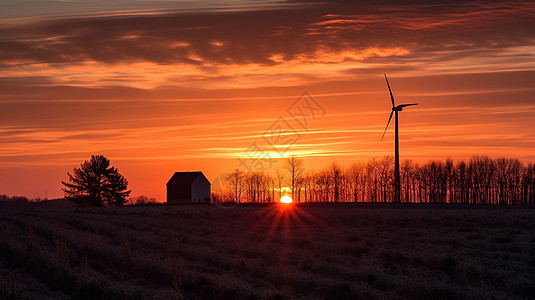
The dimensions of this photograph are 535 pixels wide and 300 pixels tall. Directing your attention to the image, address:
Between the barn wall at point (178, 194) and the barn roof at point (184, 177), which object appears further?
the barn roof at point (184, 177)

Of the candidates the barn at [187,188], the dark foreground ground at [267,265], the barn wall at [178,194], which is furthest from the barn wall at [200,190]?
the dark foreground ground at [267,265]

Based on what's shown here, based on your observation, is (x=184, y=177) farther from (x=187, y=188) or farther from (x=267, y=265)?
(x=267, y=265)

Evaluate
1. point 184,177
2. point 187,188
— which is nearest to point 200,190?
point 187,188

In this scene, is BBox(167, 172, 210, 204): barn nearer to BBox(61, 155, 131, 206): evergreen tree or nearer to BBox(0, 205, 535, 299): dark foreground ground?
BBox(61, 155, 131, 206): evergreen tree

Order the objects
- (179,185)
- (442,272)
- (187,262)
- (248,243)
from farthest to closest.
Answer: (179,185)
(248,243)
(187,262)
(442,272)

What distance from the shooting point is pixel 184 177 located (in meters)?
143

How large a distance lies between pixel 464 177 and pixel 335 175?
35.1 metres

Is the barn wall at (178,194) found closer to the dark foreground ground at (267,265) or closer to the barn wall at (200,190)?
the barn wall at (200,190)

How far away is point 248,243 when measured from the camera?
3672 centimetres

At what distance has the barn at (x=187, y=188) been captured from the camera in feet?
456

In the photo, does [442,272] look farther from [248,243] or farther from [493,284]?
[248,243]

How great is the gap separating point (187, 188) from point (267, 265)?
11384cm

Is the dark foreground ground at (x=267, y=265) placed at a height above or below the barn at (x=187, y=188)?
below

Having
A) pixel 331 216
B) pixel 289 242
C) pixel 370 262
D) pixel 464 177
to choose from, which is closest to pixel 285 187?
pixel 464 177
